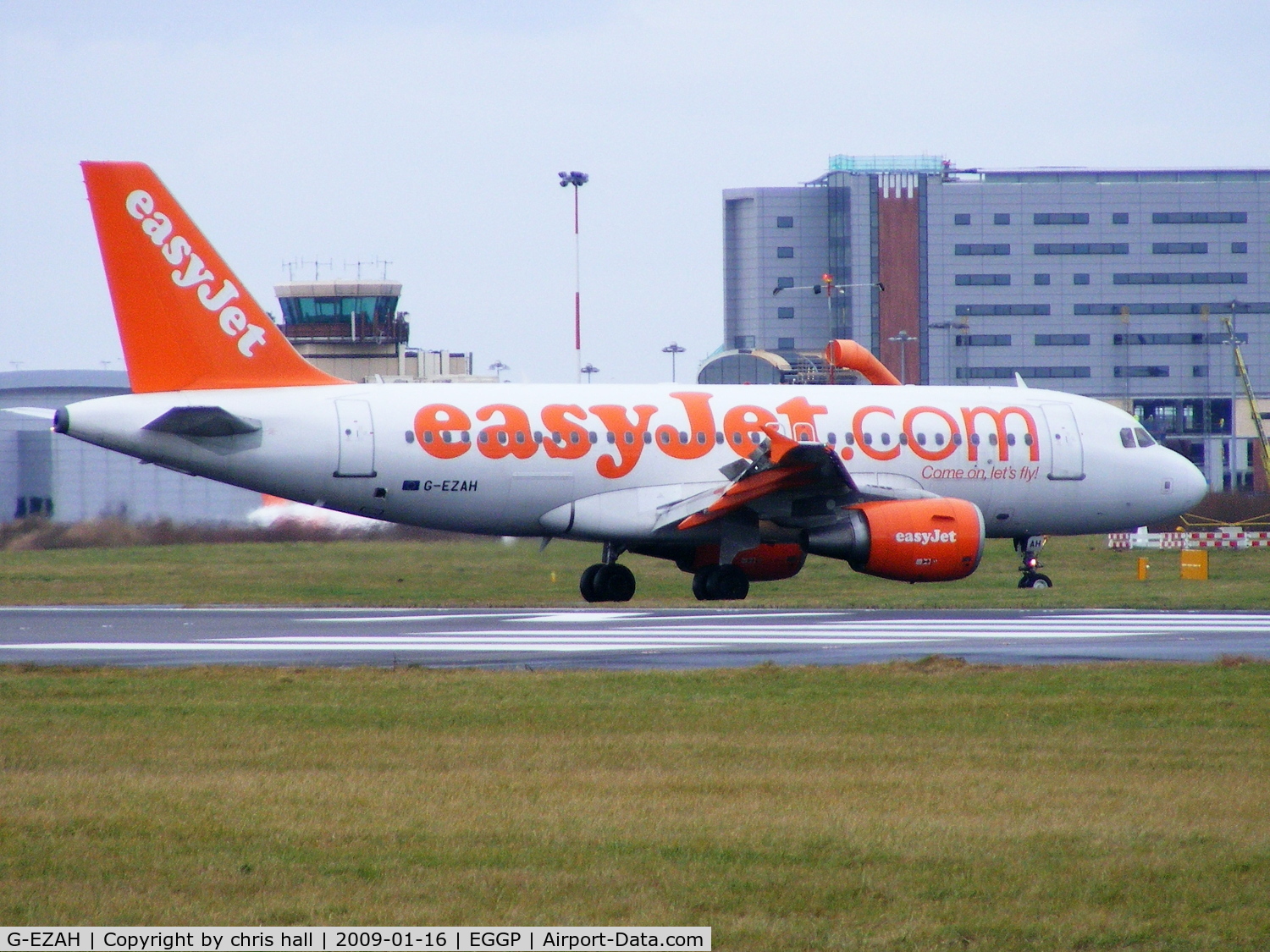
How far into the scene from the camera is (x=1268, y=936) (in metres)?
6.95

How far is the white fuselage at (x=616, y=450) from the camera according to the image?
2761 cm

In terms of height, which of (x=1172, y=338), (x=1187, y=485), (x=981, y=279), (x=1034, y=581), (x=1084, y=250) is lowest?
(x=1034, y=581)

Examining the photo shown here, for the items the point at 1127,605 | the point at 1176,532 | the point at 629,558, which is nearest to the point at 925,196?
the point at 1176,532

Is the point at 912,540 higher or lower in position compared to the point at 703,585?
higher

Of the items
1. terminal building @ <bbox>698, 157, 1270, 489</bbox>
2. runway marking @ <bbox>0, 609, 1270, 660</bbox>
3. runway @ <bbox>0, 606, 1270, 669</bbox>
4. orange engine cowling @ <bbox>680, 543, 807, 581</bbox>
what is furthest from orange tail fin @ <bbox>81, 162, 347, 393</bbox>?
terminal building @ <bbox>698, 157, 1270, 489</bbox>

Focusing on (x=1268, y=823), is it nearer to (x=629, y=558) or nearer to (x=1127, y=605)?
(x=1127, y=605)

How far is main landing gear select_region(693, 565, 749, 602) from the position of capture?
29391mm

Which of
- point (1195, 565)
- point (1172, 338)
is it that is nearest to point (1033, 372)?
point (1172, 338)

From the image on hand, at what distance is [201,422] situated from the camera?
26734mm

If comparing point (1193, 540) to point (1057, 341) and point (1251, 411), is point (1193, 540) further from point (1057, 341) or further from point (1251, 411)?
point (1057, 341)

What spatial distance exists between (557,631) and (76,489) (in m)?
35.5

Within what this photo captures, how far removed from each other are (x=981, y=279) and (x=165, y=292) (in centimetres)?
10929

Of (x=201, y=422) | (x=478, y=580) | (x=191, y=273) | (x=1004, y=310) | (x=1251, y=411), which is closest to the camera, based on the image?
(x=201, y=422)

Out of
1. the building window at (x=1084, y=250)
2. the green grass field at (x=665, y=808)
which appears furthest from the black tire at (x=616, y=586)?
the building window at (x=1084, y=250)
